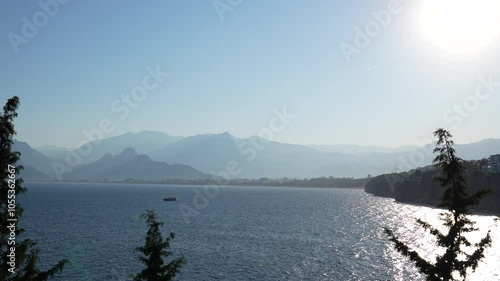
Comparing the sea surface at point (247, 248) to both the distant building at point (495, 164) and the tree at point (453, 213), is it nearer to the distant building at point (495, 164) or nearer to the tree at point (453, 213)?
the tree at point (453, 213)

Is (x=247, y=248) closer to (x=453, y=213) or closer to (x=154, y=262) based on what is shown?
(x=154, y=262)

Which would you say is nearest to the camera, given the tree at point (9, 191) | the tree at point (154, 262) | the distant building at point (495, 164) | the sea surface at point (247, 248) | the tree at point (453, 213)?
the tree at point (453, 213)

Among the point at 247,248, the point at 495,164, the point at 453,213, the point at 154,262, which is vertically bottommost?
the point at 247,248

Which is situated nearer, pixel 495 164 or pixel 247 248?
pixel 247 248

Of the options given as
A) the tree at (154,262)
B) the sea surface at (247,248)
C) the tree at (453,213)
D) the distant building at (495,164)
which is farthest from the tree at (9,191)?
the distant building at (495,164)

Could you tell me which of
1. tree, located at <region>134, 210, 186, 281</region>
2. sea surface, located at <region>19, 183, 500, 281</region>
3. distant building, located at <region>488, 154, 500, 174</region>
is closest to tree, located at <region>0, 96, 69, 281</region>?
tree, located at <region>134, 210, 186, 281</region>

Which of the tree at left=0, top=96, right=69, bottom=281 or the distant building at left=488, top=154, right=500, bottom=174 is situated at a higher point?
the distant building at left=488, top=154, right=500, bottom=174

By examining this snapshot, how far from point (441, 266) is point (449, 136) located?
6.99 m

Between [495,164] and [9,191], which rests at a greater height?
[495,164]

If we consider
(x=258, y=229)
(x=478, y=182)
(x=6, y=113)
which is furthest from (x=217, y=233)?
(x=478, y=182)

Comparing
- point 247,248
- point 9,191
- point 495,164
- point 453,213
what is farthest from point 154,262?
point 495,164

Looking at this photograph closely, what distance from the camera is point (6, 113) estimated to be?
23.2 metres

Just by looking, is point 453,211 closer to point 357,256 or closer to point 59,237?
point 357,256

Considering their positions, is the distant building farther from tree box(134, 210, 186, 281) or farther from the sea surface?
tree box(134, 210, 186, 281)
